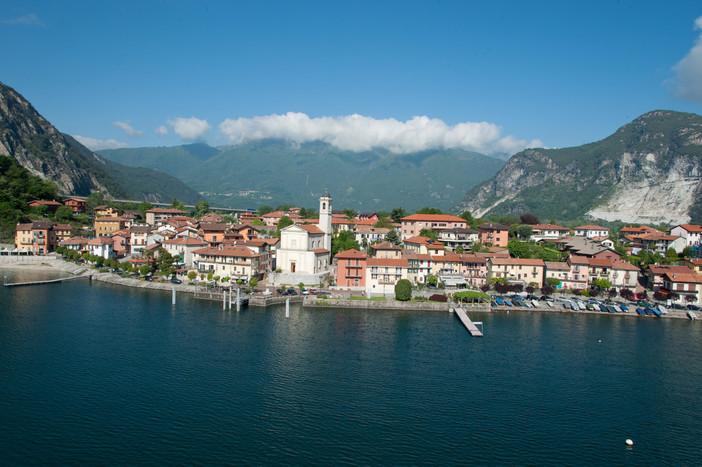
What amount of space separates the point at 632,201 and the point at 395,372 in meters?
130

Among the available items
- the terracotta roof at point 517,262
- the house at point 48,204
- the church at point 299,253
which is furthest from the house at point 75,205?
the terracotta roof at point 517,262

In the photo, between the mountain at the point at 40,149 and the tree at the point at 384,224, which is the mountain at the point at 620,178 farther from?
the mountain at the point at 40,149

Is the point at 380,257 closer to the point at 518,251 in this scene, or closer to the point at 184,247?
the point at 518,251

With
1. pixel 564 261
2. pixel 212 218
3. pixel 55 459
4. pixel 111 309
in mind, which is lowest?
pixel 55 459

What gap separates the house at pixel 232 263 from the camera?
45344mm

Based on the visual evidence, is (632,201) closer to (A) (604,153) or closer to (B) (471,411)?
(A) (604,153)

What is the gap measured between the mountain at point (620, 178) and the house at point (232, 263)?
105 meters

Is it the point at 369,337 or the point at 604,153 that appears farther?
the point at 604,153

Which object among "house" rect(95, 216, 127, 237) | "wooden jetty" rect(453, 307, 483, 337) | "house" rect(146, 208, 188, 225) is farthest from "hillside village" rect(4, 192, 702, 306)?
"house" rect(146, 208, 188, 225)

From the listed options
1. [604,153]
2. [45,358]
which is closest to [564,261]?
[45,358]

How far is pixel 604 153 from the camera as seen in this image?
502 feet

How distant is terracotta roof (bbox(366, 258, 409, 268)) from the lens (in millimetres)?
42875

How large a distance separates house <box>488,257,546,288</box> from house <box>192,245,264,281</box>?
23.3 meters

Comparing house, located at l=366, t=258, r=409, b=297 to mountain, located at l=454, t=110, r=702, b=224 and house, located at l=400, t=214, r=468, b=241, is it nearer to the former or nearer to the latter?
house, located at l=400, t=214, r=468, b=241
